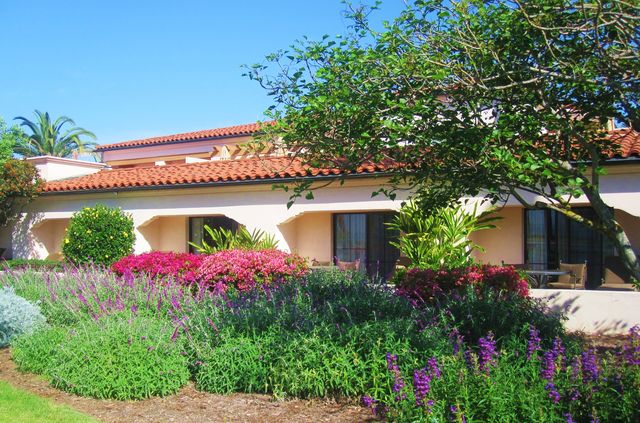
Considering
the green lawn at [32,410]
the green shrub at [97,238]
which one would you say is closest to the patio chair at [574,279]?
the green lawn at [32,410]

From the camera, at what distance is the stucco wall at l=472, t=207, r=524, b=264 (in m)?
13.9

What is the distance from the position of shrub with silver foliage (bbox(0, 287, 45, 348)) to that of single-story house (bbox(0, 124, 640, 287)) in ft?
13.3

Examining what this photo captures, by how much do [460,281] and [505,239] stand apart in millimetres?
4906

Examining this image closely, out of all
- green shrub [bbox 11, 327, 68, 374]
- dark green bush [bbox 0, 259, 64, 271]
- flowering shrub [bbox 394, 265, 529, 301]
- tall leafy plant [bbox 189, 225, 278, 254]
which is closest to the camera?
green shrub [bbox 11, 327, 68, 374]

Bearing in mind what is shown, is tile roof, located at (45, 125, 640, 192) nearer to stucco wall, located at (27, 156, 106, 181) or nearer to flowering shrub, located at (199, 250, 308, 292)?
stucco wall, located at (27, 156, 106, 181)

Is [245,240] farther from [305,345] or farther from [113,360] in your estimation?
[305,345]

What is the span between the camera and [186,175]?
16500mm

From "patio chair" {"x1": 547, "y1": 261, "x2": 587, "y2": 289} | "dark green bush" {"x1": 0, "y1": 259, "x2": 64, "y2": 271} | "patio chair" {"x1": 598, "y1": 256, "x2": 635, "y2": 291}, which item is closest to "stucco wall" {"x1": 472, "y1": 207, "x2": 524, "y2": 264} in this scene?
"patio chair" {"x1": 547, "y1": 261, "x2": 587, "y2": 289}

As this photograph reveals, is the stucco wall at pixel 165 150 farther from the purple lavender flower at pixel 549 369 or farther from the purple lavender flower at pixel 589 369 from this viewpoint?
the purple lavender flower at pixel 589 369

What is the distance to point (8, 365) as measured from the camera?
312 inches

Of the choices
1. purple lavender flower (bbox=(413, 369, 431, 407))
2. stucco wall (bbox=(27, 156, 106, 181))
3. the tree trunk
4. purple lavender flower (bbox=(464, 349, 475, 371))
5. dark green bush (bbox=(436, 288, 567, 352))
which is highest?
stucco wall (bbox=(27, 156, 106, 181))

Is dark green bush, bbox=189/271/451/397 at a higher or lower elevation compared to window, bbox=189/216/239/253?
lower

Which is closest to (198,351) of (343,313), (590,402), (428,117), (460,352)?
(343,313)

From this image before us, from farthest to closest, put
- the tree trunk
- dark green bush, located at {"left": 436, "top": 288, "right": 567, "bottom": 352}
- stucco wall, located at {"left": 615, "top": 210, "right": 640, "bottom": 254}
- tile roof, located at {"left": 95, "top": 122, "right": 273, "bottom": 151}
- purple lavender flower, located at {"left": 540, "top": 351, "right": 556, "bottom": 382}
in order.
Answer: tile roof, located at {"left": 95, "top": 122, "right": 273, "bottom": 151} → stucco wall, located at {"left": 615, "top": 210, "right": 640, "bottom": 254} → dark green bush, located at {"left": 436, "top": 288, "right": 567, "bottom": 352} → the tree trunk → purple lavender flower, located at {"left": 540, "top": 351, "right": 556, "bottom": 382}
